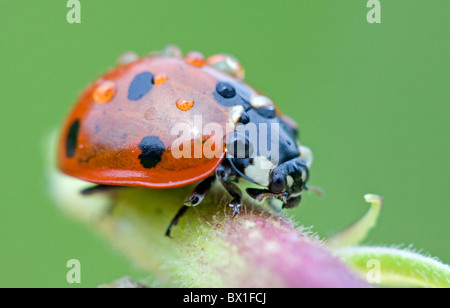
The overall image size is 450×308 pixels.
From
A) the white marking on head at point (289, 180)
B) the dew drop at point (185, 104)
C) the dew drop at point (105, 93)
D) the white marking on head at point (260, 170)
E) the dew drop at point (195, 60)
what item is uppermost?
the dew drop at point (195, 60)

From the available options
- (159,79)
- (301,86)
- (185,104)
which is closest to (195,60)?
(159,79)

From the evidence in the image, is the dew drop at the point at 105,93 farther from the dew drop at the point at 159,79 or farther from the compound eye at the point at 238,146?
the compound eye at the point at 238,146

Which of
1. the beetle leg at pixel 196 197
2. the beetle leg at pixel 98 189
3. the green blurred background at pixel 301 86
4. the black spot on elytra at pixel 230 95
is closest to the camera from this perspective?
the beetle leg at pixel 196 197

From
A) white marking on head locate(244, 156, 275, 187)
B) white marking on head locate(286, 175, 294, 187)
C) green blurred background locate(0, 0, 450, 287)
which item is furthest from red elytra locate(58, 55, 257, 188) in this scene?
green blurred background locate(0, 0, 450, 287)

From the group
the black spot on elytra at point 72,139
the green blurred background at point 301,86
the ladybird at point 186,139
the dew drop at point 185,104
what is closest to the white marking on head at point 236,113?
the ladybird at point 186,139

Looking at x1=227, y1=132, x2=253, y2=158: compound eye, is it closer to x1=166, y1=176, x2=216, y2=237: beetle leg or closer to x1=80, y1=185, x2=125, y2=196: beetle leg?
x1=166, y1=176, x2=216, y2=237: beetle leg

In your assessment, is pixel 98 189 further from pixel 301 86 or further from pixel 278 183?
pixel 301 86

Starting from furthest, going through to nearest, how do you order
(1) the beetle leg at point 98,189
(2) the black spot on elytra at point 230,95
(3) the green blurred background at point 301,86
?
1. (3) the green blurred background at point 301,86
2. (1) the beetle leg at point 98,189
3. (2) the black spot on elytra at point 230,95

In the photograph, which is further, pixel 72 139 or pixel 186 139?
pixel 72 139
